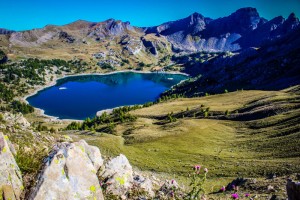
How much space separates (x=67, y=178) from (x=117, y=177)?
4.63m

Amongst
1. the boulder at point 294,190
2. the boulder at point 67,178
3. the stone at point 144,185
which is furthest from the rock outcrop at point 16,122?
the boulder at point 294,190

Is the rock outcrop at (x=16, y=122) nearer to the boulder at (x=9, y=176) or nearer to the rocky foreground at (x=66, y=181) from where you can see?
the rocky foreground at (x=66, y=181)

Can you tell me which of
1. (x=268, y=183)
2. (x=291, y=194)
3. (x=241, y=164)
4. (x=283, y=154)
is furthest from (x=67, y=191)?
(x=283, y=154)

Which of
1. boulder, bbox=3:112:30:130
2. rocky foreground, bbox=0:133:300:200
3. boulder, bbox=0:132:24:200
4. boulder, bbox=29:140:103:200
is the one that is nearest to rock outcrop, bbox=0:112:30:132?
boulder, bbox=3:112:30:130

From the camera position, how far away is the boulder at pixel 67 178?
39.9 ft

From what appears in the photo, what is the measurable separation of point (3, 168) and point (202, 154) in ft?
172

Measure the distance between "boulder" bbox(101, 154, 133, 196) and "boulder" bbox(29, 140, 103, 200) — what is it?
2215mm

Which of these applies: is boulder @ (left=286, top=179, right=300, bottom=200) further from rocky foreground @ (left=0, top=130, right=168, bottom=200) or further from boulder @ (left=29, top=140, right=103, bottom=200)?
boulder @ (left=29, top=140, right=103, bottom=200)

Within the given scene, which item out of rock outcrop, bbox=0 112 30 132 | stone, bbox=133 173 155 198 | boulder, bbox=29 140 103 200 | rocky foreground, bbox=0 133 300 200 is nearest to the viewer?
rocky foreground, bbox=0 133 300 200

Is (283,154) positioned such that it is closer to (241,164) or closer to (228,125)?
(241,164)

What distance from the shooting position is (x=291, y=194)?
39.0 ft

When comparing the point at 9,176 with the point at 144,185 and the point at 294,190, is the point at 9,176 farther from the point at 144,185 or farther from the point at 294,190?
the point at 294,190

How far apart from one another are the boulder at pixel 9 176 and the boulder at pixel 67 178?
0.74 m

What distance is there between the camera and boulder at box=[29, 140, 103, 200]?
1217 cm
